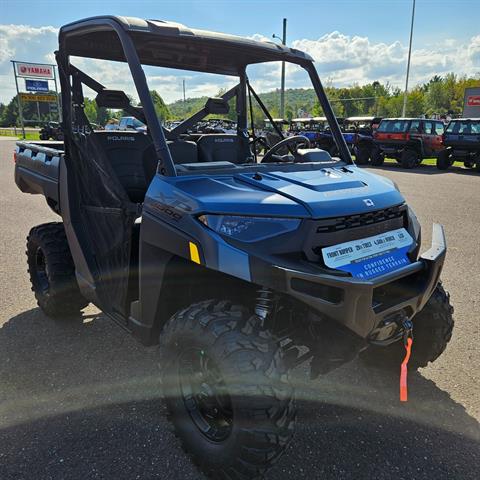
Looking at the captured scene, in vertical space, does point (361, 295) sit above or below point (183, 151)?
below

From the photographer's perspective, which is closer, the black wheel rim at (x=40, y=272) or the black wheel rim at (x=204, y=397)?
the black wheel rim at (x=204, y=397)

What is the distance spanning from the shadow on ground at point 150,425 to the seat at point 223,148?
154 cm

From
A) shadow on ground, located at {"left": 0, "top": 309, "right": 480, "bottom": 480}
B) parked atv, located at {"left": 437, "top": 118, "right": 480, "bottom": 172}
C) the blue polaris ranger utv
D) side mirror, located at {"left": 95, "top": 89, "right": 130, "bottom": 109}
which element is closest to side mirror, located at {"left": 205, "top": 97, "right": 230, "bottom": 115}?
the blue polaris ranger utv

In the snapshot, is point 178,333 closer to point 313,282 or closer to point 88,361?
point 313,282

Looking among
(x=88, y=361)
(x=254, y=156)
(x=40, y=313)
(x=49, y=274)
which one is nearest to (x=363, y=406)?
(x=88, y=361)

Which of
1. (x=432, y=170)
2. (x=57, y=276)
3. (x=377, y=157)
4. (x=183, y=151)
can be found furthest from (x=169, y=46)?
(x=377, y=157)

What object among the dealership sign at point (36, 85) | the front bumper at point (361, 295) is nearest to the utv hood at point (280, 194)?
the front bumper at point (361, 295)

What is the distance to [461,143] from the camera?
1584 cm

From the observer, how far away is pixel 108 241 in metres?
2.95

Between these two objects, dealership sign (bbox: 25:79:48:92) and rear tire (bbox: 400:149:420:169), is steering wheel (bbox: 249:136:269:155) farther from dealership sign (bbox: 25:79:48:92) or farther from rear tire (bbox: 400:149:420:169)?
dealership sign (bbox: 25:79:48:92)

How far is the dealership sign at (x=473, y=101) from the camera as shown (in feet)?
109

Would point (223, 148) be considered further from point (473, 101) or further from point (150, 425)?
point (473, 101)

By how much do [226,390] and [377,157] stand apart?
1744cm

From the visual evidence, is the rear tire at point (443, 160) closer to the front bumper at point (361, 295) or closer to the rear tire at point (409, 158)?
the rear tire at point (409, 158)
